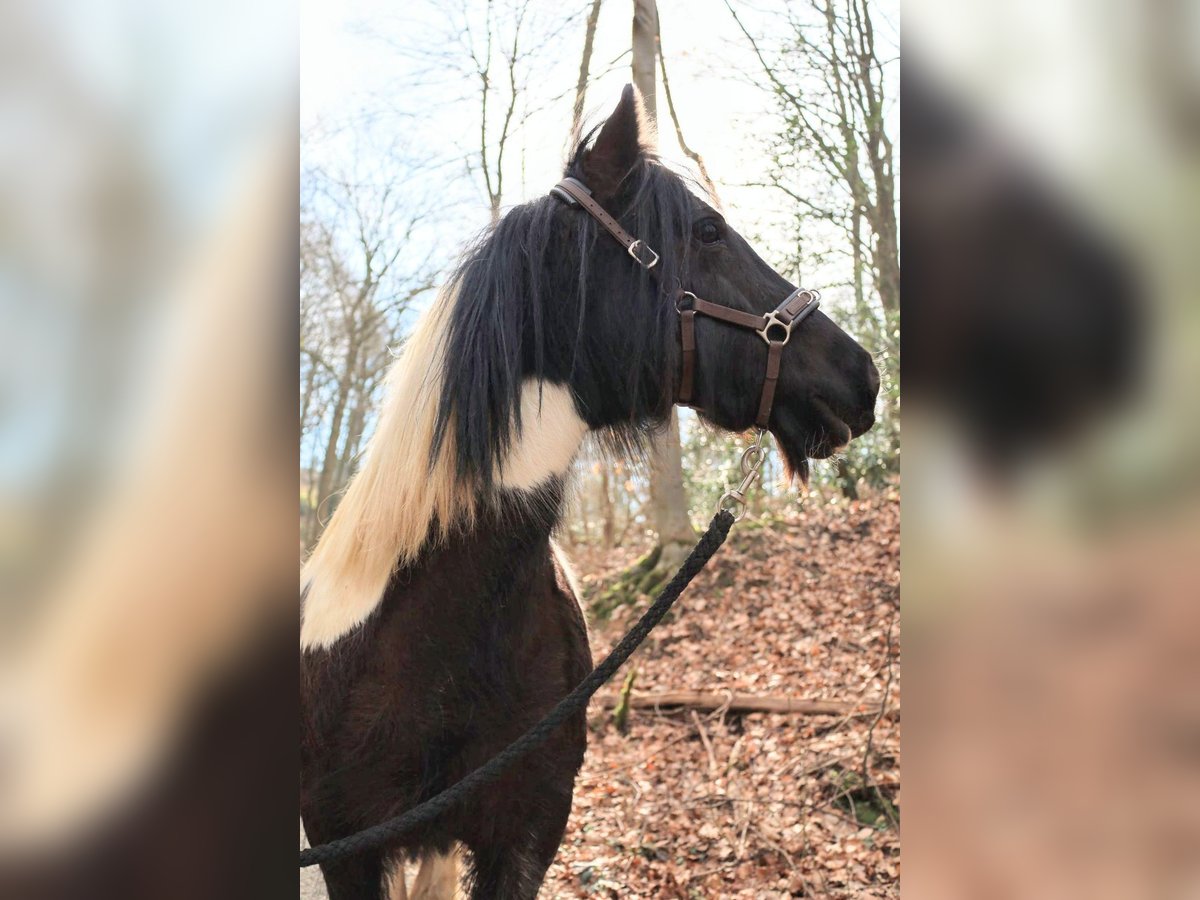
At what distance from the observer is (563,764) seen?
258 cm

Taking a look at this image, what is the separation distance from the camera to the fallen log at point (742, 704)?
5.46m

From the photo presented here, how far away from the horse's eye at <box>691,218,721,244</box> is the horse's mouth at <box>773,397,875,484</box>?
1.64 feet

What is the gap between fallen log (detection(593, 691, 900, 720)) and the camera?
546 centimetres

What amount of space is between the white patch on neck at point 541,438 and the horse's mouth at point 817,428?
22.8 inches

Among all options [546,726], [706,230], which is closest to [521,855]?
[546,726]

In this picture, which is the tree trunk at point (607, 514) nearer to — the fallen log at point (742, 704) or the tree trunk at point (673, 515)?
the tree trunk at point (673, 515)

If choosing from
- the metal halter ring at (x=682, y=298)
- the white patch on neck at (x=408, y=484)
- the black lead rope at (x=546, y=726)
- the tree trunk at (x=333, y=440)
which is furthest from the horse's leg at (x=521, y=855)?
the tree trunk at (x=333, y=440)
